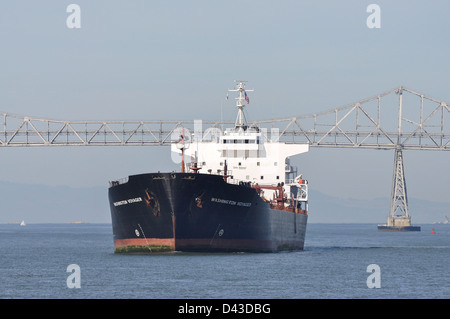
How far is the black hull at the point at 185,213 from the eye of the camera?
178 feet

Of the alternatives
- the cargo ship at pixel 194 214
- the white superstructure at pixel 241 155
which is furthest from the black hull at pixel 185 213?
the white superstructure at pixel 241 155

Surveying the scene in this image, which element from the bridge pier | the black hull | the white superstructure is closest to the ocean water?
the black hull

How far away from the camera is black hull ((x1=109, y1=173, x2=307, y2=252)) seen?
5441cm

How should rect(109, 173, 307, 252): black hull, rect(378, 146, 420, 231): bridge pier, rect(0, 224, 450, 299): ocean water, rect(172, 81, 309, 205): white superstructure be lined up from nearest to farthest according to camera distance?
rect(0, 224, 450, 299): ocean water → rect(109, 173, 307, 252): black hull → rect(172, 81, 309, 205): white superstructure → rect(378, 146, 420, 231): bridge pier

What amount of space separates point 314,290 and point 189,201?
15128 mm

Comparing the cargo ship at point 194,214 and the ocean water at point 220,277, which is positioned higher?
the cargo ship at point 194,214

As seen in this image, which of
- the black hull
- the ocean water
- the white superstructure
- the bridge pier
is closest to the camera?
the ocean water

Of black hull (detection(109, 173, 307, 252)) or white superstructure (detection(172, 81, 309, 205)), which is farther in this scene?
white superstructure (detection(172, 81, 309, 205))

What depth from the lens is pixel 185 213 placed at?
5450 cm

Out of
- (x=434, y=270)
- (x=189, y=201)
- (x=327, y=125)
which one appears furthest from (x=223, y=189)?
(x=327, y=125)

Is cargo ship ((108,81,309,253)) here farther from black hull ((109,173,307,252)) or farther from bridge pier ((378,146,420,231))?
bridge pier ((378,146,420,231))

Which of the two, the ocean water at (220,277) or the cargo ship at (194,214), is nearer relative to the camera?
the ocean water at (220,277)

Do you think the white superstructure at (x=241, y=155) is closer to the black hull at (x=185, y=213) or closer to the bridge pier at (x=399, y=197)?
the black hull at (x=185, y=213)

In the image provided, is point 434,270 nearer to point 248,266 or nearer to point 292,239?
point 248,266
